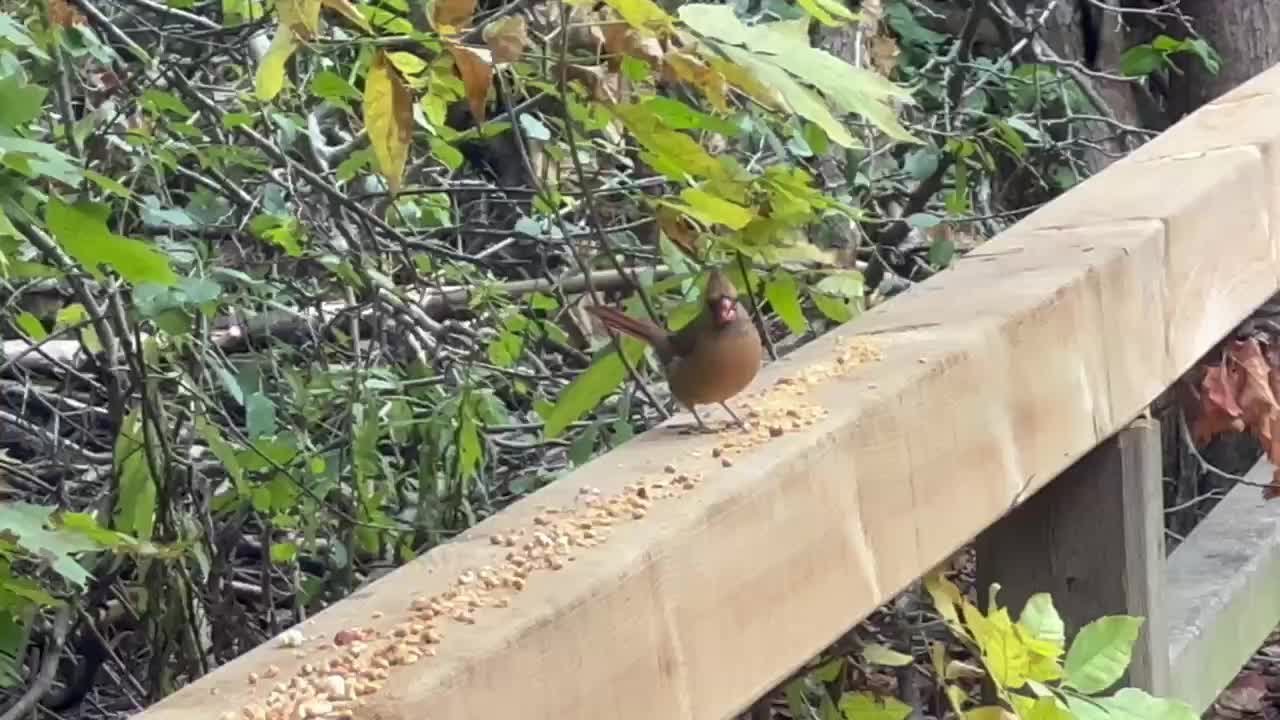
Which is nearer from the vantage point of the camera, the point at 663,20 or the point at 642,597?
the point at 642,597

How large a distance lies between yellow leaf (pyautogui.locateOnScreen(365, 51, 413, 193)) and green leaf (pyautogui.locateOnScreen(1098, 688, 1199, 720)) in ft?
1.80

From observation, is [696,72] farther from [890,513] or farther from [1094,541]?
[1094,541]

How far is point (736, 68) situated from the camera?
3.13 feet

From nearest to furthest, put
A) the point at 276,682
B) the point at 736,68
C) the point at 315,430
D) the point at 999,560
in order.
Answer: the point at 276,682 < the point at 736,68 < the point at 999,560 < the point at 315,430

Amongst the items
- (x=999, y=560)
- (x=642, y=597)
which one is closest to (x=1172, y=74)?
(x=999, y=560)

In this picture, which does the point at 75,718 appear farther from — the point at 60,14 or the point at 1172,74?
the point at 1172,74

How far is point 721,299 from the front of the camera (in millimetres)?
1344

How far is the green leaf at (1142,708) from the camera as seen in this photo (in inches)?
37.4

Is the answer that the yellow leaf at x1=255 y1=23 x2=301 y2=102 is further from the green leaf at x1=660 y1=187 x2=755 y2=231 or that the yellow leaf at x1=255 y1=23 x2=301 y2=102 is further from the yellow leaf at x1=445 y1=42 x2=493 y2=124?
the green leaf at x1=660 y1=187 x2=755 y2=231

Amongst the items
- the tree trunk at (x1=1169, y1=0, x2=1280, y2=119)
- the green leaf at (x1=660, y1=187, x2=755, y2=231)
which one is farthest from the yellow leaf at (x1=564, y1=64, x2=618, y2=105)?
the tree trunk at (x1=1169, y1=0, x2=1280, y2=119)

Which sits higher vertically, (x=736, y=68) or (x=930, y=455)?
(x=736, y=68)

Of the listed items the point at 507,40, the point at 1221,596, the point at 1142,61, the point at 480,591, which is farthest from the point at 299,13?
the point at 1142,61

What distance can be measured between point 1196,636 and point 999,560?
255mm

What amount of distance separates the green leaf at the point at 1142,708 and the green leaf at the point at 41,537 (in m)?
0.66
